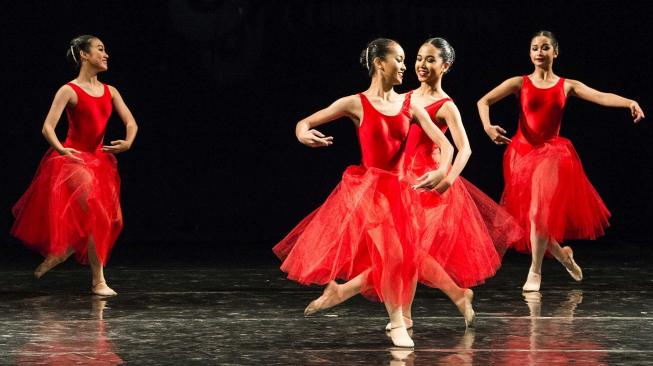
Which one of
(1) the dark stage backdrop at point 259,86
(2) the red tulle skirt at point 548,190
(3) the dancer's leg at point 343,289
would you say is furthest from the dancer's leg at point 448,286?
(1) the dark stage backdrop at point 259,86

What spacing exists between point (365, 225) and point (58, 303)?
1.74 m

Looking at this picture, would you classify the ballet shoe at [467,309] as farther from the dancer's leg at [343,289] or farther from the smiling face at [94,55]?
the smiling face at [94,55]

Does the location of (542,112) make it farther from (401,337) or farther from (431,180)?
(401,337)

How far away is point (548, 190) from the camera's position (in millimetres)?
5574

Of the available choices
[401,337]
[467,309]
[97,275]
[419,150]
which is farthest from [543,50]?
[97,275]

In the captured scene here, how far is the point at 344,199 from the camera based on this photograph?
4.05 metres

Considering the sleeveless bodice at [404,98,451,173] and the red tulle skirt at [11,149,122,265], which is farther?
the red tulle skirt at [11,149,122,265]

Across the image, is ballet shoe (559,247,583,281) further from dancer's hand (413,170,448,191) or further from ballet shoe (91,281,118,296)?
ballet shoe (91,281,118,296)

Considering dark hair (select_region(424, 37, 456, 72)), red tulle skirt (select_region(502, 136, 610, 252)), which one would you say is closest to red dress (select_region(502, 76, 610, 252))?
red tulle skirt (select_region(502, 136, 610, 252))

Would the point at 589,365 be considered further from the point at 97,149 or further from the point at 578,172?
the point at 97,149

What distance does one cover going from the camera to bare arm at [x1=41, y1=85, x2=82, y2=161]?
533 centimetres

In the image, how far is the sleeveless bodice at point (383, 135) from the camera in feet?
13.1

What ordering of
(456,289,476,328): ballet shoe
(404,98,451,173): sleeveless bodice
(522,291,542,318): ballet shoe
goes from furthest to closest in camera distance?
(522,291,542,318): ballet shoe, (404,98,451,173): sleeveless bodice, (456,289,476,328): ballet shoe

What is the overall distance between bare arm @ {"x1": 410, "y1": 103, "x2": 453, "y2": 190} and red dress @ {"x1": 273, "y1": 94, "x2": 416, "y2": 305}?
0.04 m
